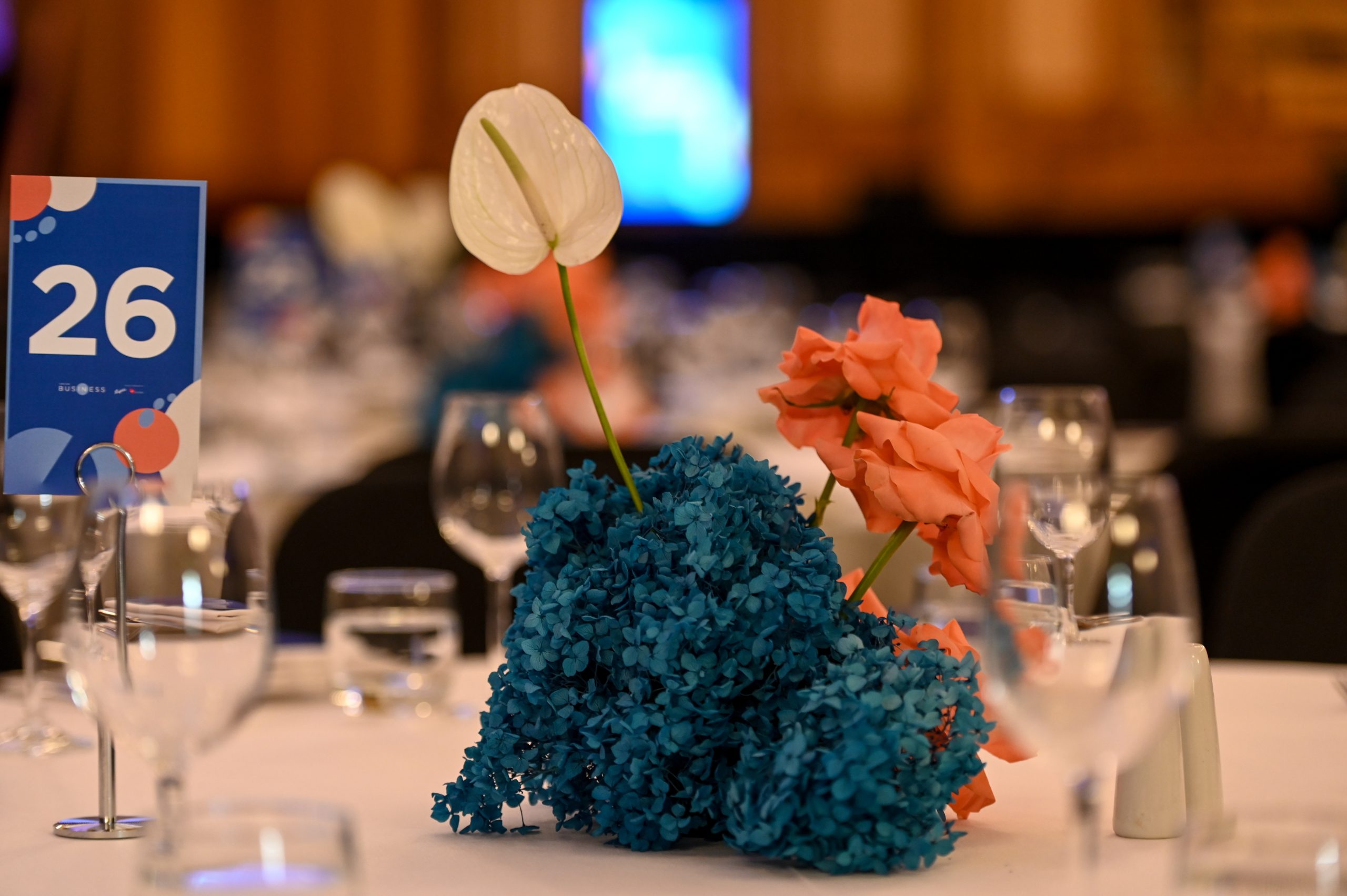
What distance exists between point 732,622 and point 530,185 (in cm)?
25

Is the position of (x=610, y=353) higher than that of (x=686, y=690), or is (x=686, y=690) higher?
(x=610, y=353)

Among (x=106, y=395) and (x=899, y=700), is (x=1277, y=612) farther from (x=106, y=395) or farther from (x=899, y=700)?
(x=106, y=395)

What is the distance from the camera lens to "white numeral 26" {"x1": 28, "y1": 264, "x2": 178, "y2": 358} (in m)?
0.91

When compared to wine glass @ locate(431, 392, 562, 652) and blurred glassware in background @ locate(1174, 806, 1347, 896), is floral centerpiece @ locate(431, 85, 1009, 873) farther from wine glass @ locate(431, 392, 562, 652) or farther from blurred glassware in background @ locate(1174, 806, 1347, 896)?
wine glass @ locate(431, 392, 562, 652)

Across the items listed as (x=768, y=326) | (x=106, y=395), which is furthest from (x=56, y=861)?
(x=768, y=326)

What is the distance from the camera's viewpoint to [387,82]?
832 centimetres

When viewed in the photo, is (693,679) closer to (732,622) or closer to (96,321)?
(732,622)

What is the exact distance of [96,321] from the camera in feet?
3.01

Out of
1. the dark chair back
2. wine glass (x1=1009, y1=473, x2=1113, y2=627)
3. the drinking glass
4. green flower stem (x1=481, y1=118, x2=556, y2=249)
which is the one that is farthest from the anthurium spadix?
the dark chair back

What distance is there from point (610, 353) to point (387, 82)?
4.73m

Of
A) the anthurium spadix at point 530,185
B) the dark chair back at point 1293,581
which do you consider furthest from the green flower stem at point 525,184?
the dark chair back at point 1293,581

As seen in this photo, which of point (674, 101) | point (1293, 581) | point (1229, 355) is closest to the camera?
point (1293, 581)

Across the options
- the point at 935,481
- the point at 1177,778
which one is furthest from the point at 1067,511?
the point at 1177,778

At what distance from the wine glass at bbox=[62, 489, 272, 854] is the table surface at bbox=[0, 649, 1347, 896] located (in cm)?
7
